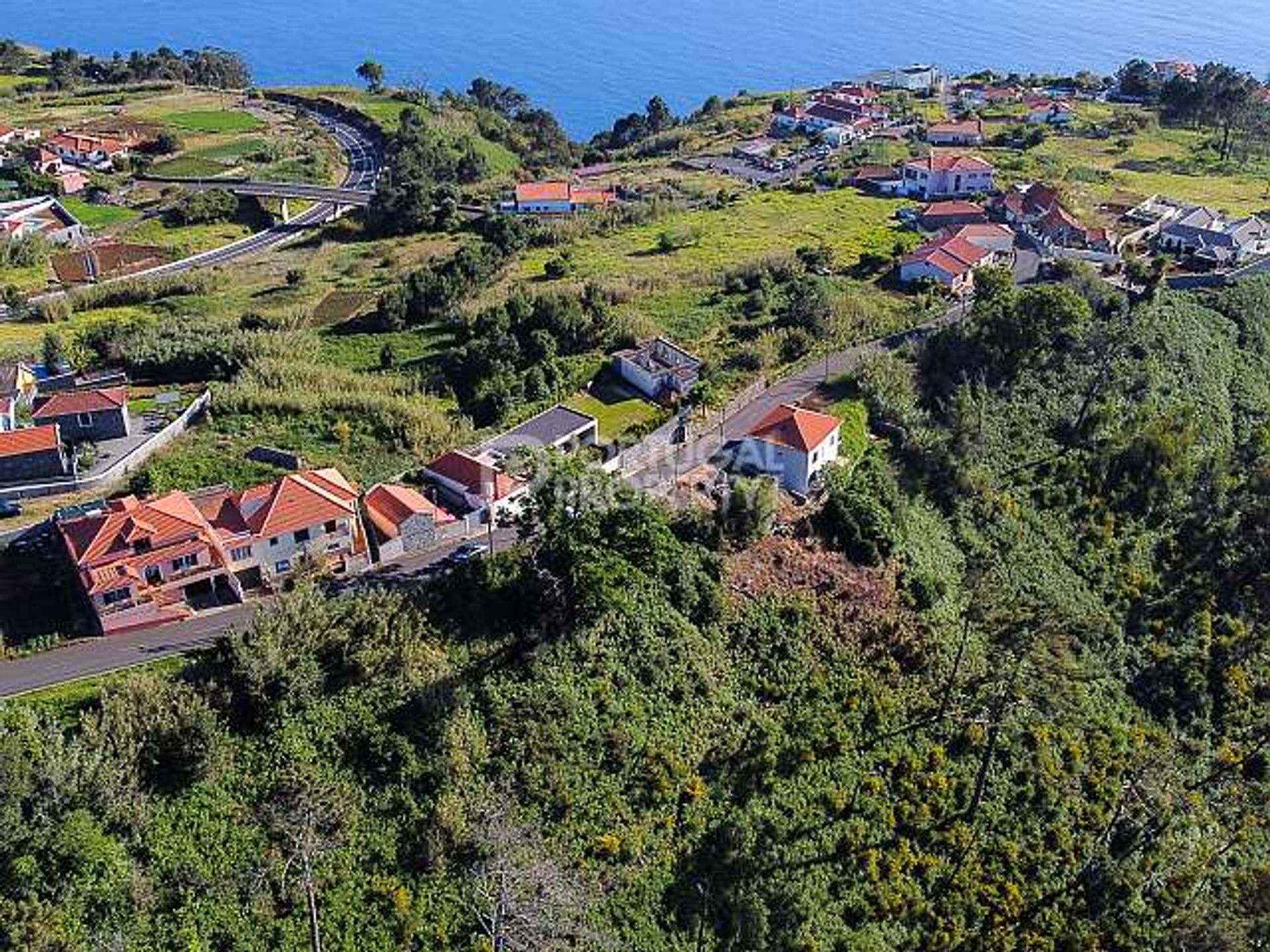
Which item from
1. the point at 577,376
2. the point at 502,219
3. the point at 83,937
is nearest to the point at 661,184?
the point at 502,219

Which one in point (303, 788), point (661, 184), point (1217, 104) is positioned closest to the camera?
point (303, 788)

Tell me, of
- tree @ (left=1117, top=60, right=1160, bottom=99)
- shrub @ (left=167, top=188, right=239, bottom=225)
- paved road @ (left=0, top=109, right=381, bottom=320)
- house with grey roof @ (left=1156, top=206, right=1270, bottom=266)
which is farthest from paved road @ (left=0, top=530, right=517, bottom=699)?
tree @ (left=1117, top=60, right=1160, bottom=99)

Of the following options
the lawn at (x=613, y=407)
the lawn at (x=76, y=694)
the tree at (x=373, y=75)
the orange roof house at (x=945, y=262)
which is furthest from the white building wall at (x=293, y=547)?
the tree at (x=373, y=75)

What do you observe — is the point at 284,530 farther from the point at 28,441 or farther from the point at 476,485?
the point at 28,441

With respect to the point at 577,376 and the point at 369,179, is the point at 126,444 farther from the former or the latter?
the point at 369,179

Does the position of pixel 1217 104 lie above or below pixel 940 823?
above

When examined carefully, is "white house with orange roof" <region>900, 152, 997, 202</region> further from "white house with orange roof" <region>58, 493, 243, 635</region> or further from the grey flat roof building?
"white house with orange roof" <region>58, 493, 243, 635</region>

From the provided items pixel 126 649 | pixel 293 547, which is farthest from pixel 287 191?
pixel 126 649
